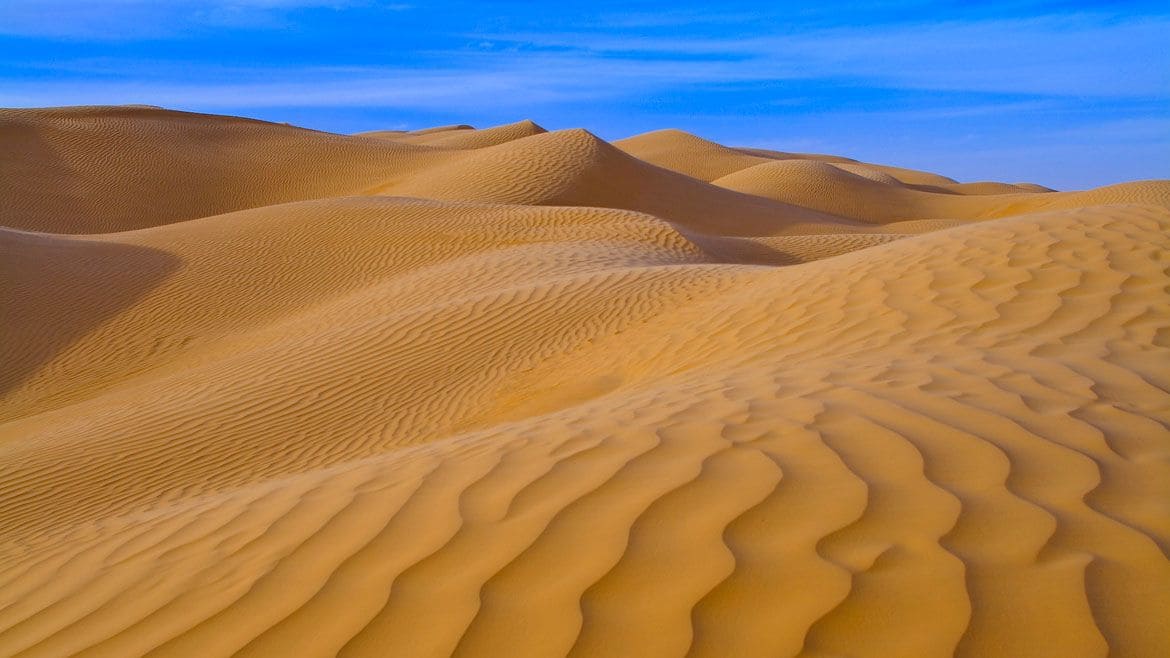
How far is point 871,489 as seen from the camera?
278 centimetres

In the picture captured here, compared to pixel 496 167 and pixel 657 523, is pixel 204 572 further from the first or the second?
pixel 496 167

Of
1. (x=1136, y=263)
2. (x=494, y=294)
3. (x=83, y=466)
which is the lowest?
(x=83, y=466)

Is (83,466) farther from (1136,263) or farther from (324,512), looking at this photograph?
(1136,263)

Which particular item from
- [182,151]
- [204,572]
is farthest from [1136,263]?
[182,151]

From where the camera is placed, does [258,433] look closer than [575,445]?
No

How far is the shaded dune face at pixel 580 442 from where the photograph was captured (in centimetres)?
222

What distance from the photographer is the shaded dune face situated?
2225mm

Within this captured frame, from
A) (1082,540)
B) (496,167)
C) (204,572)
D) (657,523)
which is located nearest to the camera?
(1082,540)

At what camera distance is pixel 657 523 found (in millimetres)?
2639

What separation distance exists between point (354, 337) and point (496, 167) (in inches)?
790

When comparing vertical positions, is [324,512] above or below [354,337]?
above

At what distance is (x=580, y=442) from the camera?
3672mm

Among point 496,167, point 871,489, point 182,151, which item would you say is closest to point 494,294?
point 871,489

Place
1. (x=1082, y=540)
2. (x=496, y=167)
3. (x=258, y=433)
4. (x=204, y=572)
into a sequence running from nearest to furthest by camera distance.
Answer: (x=1082, y=540) < (x=204, y=572) < (x=258, y=433) < (x=496, y=167)
